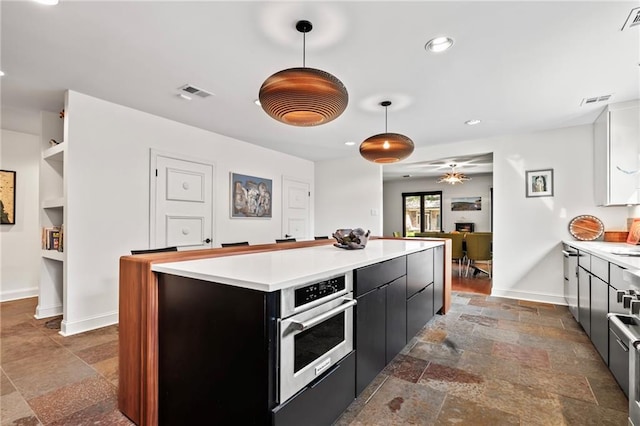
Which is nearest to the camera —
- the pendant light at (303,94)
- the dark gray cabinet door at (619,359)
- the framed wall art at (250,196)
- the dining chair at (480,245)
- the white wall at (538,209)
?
the pendant light at (303,94)

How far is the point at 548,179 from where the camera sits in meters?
4.21

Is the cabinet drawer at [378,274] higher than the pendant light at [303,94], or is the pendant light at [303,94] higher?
the pendant light at [303,94]

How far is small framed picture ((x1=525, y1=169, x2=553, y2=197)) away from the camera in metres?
4.21

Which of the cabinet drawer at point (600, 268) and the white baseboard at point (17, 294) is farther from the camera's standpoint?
the white baseboard at point (17, 294)

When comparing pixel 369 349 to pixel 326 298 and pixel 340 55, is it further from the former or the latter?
pixel 340 55

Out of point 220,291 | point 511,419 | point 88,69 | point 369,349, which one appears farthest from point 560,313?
point 88,69

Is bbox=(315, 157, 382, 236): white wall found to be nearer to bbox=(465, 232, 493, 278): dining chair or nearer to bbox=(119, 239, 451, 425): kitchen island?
bbox=(465, 232, 493, 278): dining chair

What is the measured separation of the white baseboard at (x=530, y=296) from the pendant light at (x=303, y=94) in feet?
13.2

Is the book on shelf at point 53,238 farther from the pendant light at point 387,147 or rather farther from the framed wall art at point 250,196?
the pendant light at point 387,147

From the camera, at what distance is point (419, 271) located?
274 cm

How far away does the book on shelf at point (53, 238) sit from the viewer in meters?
3.35

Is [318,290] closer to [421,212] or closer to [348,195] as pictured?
[348,195]

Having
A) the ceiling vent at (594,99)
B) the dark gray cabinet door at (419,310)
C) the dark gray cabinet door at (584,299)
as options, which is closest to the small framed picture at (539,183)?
the ceiling vent at (594,99)

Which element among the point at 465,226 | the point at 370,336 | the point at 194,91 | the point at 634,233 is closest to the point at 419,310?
the point at 370,336
